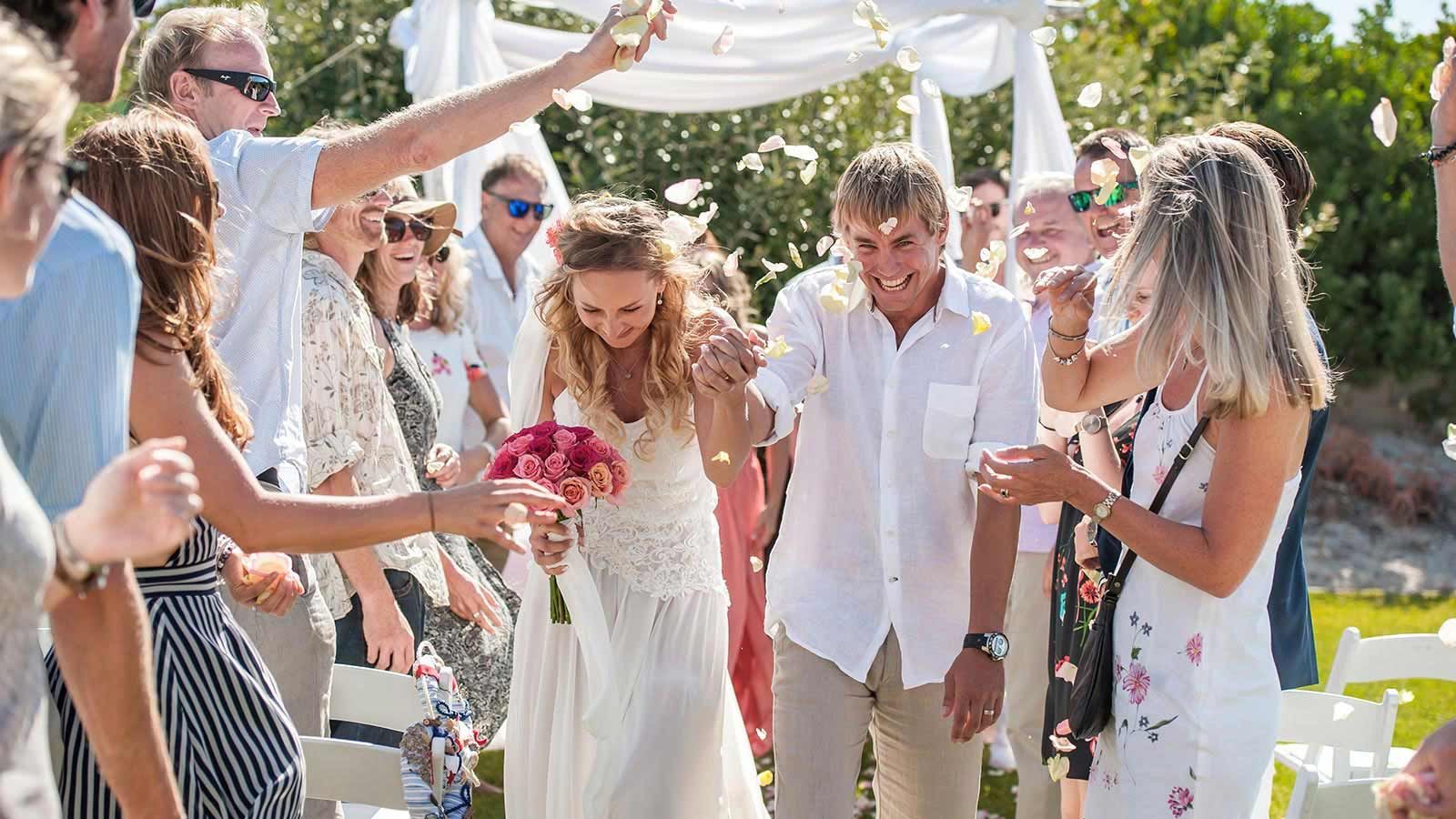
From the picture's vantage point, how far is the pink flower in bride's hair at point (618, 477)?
11.5ft

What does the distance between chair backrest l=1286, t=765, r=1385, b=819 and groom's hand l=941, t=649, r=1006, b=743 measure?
0.79 m

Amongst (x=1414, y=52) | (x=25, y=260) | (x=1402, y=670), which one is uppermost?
(x=1414, y=52)

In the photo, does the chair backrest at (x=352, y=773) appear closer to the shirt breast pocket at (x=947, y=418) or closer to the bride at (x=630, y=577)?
the bride at (x=630, y=577)

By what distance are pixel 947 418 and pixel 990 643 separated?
0.58 meters

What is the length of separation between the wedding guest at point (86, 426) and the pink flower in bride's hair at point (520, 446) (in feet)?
4.92

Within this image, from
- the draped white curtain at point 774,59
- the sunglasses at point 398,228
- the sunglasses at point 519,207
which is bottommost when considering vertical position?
the sunglasses at point 398,228

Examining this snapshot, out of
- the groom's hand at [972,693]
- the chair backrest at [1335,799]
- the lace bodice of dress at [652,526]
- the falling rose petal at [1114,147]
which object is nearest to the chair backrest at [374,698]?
the lace bodice of dress at [652,526]

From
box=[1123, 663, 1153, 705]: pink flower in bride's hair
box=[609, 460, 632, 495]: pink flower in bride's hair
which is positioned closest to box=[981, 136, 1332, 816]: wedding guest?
box=[1123, 663, 1153, 705]: pink flower in bride's hair

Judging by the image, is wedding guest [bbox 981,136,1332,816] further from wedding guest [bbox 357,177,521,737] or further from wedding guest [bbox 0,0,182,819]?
wedding guest [bbox 357,177,521,737]

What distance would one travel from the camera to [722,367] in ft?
10.7

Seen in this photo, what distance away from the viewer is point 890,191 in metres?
3.53

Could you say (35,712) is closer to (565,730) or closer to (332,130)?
(565,730)

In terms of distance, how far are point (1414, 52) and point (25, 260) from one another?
13.4m

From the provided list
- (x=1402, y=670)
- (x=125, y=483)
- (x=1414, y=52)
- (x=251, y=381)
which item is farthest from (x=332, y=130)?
(x=1414, y=52)
